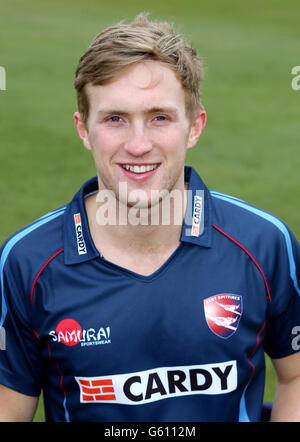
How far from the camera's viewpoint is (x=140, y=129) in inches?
99.0

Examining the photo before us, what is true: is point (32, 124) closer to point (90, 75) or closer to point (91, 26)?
point (91, 26)

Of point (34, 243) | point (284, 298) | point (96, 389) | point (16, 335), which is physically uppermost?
point (34, 243)

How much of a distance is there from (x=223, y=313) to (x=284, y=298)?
0.24m

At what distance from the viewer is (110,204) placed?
2.69 meters

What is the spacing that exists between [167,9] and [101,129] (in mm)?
16442

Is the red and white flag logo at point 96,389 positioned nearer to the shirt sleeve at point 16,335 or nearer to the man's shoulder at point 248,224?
the shirt sleeve at point 16,335

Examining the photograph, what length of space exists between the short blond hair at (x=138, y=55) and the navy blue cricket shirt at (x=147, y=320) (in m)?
0.48

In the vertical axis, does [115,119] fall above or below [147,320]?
above

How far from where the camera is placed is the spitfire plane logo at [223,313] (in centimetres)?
262

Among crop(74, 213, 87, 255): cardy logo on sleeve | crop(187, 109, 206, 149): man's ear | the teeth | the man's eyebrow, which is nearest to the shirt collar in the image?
crop(74, 213, 87, 255): cardy logo on sleeve

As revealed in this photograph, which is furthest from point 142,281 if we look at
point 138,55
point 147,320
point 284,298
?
point 138,55

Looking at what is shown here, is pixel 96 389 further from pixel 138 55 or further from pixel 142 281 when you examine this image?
pixel 138 55

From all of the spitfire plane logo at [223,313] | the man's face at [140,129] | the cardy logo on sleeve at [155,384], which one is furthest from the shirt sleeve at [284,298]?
the man's face at [140,129]

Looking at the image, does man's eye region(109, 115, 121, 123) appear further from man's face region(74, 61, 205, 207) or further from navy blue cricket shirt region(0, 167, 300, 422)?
navy blue cricket shirt region(0, 167, 300, 422)
